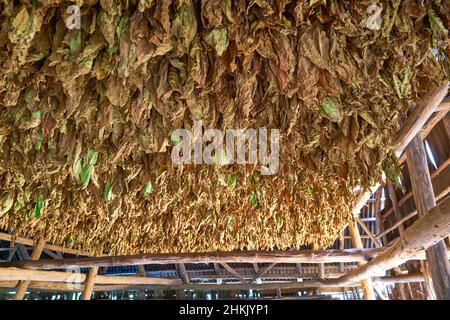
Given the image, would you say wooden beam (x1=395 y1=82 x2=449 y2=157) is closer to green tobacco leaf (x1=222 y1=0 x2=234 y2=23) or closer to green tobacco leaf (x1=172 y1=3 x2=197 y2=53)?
green tobacco leaf (x1=222 y1=0 x2=234 y2=23)

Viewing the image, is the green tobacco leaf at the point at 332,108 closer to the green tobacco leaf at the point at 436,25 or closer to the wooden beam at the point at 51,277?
the green tobacco leaf at the point at 436,25

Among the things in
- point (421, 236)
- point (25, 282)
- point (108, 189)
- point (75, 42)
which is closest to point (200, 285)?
point (25, 282)

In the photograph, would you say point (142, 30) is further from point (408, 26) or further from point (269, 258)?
point (269, 258)

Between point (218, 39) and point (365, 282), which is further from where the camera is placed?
point (365, 282)

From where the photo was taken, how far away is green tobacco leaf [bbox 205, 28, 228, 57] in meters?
1.62

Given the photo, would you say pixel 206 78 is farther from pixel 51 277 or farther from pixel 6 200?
pixel 51 277

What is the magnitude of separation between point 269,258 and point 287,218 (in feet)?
2.97

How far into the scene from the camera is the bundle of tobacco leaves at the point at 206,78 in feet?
5.23

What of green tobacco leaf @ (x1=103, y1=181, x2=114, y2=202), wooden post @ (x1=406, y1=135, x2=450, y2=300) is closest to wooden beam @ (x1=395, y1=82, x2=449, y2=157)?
wooden post @ (x1=406, y1=135, x2=450, y2=300)

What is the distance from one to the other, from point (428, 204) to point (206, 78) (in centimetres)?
260

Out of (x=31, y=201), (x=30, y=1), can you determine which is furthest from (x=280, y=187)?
(x=31, y=201)

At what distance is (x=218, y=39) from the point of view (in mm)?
1625

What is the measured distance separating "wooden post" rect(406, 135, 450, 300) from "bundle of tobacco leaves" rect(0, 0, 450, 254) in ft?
2.32

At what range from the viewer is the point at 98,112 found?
209cm
